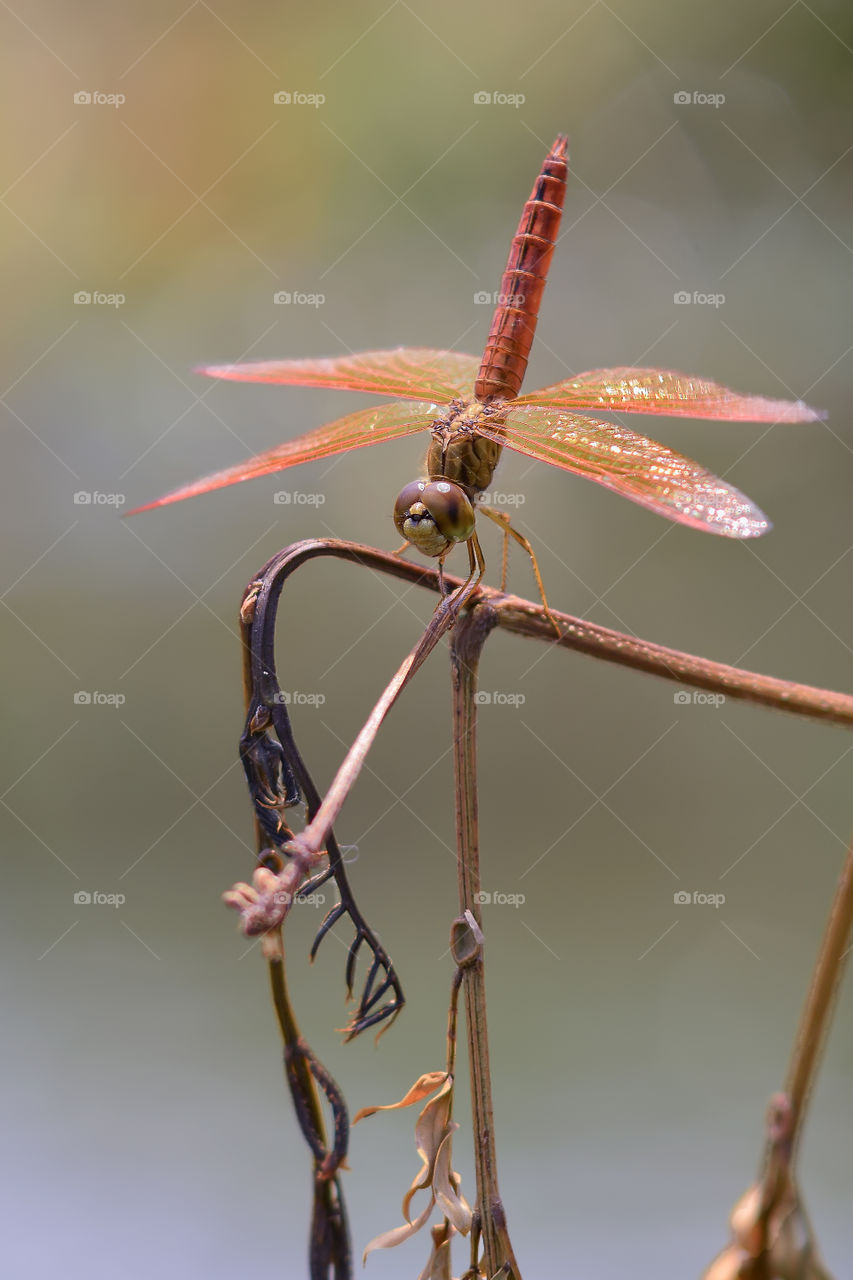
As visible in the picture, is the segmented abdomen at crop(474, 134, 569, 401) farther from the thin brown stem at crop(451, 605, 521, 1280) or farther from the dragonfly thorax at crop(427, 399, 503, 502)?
the thin brown stem at crop(451, 605, 521, 1280)

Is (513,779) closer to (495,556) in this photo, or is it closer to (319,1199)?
(495,556)

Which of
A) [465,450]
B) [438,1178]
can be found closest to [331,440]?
[465,450]

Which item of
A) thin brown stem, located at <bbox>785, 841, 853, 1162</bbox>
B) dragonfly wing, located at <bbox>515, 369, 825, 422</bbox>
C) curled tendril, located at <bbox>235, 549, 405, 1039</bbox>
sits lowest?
thin brown stem, located at <bbox>785, 841, 853, 1162</bbox>

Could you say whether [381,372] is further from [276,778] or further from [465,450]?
[276,778]

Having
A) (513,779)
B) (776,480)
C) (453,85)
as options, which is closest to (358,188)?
(453,85)

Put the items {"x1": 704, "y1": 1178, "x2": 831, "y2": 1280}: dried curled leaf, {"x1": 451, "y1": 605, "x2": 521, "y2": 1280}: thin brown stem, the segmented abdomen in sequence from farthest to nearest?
the segmented abdomen
{"x1": 451, "y1": 605, "x2": 521, "y2": 1280}: thin brown stem
{"x1": 704, "y1": 1178, "x2": 831, "y2": 1280}: dried curled leaf

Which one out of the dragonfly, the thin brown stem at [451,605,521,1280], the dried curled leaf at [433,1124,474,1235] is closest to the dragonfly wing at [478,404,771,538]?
the dragonfly

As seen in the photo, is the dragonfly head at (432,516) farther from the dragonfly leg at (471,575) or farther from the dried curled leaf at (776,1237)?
the dried curled leaf at (776,1237)

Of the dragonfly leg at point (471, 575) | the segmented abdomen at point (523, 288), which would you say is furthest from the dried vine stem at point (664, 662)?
the segmented abdomen at point (523, 288)
